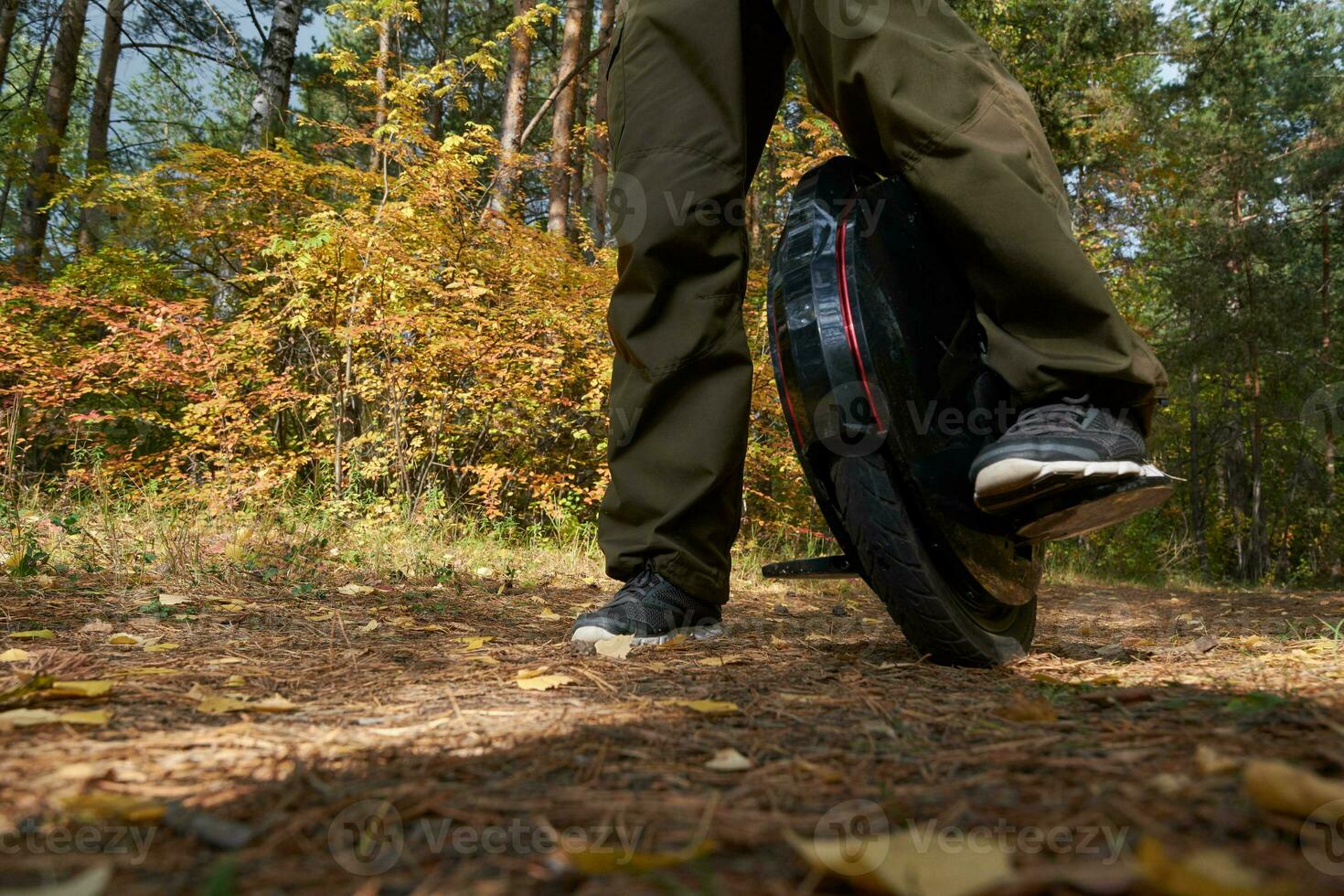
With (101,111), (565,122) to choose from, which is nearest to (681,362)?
(565,122)

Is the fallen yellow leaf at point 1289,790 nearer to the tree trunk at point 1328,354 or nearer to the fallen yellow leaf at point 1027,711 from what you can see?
the fallen yellow leaf at point 1027,711

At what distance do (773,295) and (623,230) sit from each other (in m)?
0.49

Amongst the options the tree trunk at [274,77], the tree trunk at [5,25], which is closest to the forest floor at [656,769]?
the tree trunk at [274,77]

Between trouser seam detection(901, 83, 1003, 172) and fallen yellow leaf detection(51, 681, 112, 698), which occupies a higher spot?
trouser seam detection(901, 83, 1003, 172)

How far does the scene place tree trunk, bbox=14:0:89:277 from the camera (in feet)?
29.7

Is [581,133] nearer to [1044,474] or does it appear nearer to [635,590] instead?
[635,590]

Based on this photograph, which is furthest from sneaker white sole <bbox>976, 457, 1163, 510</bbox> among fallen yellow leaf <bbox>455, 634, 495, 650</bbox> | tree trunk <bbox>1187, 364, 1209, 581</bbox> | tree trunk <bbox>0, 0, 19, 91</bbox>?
tree trunk <bbox>1187, 364, 1209, 581</bbox>

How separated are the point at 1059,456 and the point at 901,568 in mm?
333

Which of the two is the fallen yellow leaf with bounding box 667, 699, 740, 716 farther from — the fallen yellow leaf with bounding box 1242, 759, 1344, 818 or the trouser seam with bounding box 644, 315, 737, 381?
the trouser seam with bounding box 644, 315, 737, 381

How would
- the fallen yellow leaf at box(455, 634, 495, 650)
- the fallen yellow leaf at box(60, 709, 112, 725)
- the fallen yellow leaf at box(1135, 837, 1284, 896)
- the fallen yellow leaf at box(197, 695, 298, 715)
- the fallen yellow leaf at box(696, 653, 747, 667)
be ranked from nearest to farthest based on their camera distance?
1. the fallen yellow leaf at box(1135, 837, 1284, 896)
2. the fallen yellow leaf at box(60, 709, 112, 725)
3. the fallen yellow leaf at box(197, 695, 298, 715)
4. the fallen yellow leaf at box(696, 653, 747, 667)
5. the fallen yellow leaf at box(455, 634, 495, 650)

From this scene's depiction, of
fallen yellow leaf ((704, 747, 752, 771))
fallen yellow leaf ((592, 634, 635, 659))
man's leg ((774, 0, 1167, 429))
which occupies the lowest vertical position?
fallen yellow leaf ((592, 634, 635, 659))

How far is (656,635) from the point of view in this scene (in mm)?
1920

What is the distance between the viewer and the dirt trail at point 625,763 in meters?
0.64

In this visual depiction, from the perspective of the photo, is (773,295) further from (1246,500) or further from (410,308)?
(1246,500)
